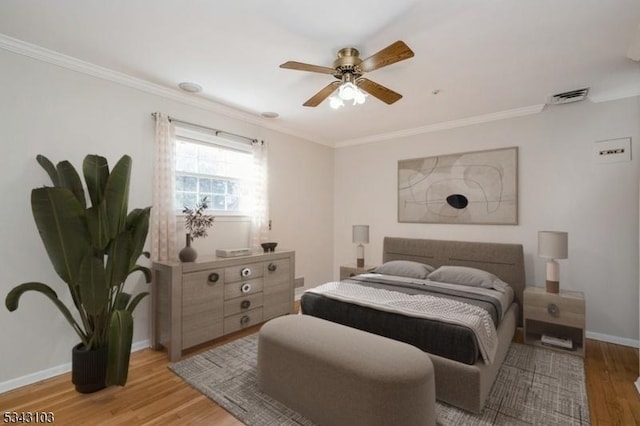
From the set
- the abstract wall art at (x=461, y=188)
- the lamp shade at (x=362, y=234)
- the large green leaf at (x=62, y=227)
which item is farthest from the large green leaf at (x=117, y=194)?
the abstract wall art at (x=461, y=188)

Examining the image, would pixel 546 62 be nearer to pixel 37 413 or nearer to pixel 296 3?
pixel 296 3

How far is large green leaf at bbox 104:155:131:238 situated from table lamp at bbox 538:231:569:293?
3863 millimetres

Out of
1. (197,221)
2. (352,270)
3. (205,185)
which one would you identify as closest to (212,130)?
(205,185)

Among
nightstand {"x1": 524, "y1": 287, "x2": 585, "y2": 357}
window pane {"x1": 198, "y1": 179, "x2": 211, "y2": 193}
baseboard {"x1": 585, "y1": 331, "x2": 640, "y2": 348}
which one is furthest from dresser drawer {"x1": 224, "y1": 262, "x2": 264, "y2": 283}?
baseboard {"x1": 585, "y1": 331, "x2": 640, "y2": 348}

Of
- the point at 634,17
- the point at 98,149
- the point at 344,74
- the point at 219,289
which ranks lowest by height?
the point at 219,289

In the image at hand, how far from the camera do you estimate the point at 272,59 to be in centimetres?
248

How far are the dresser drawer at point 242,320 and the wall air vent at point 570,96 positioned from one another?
13.1ft

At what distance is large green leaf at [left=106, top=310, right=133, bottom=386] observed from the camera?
6.86ft

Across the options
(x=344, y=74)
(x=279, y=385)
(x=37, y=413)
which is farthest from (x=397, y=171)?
(x=37, y=413)

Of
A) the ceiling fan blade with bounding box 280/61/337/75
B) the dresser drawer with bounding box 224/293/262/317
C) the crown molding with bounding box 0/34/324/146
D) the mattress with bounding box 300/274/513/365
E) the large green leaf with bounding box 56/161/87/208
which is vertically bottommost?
the dresser drawer with bounding box 224/293/262/317

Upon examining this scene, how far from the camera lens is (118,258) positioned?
221cm

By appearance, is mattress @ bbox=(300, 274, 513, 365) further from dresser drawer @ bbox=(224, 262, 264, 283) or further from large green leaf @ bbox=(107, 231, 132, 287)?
large green leaf @ bbox=(107, 231, 132, 287)

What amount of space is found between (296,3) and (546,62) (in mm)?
2162

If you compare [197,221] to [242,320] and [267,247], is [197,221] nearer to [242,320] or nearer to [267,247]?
[267,247]
